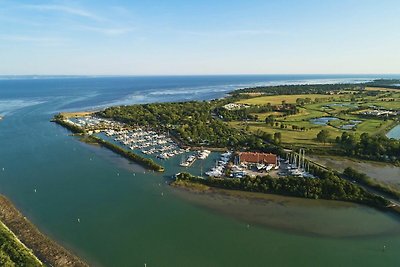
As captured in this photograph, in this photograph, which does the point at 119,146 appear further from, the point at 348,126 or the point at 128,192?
the point at 348,126

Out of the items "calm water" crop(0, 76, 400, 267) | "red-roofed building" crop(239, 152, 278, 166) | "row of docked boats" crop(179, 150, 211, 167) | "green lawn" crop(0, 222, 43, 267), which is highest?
"red-roofed building" crop(239, 152, 278, 166)

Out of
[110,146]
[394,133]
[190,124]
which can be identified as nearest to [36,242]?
[110,146]

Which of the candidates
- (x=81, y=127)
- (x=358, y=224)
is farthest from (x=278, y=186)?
(x=81, y=127)

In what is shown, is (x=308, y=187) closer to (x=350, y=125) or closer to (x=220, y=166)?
(x=220, y=166)

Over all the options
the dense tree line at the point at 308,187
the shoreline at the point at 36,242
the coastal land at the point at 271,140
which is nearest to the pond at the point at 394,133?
the coastal land at the point at 271,140

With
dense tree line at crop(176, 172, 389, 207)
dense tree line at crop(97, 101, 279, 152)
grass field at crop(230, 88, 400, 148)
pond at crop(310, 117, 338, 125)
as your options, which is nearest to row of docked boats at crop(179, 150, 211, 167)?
dense tree line at crop(97, 101, 279, 152)

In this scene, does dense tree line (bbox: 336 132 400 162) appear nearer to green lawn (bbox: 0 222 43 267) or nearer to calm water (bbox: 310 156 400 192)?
calm water (bbox: 310 156 400 192)

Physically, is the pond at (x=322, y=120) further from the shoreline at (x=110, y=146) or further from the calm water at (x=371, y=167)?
the shoreline at (x=110, y=146)
